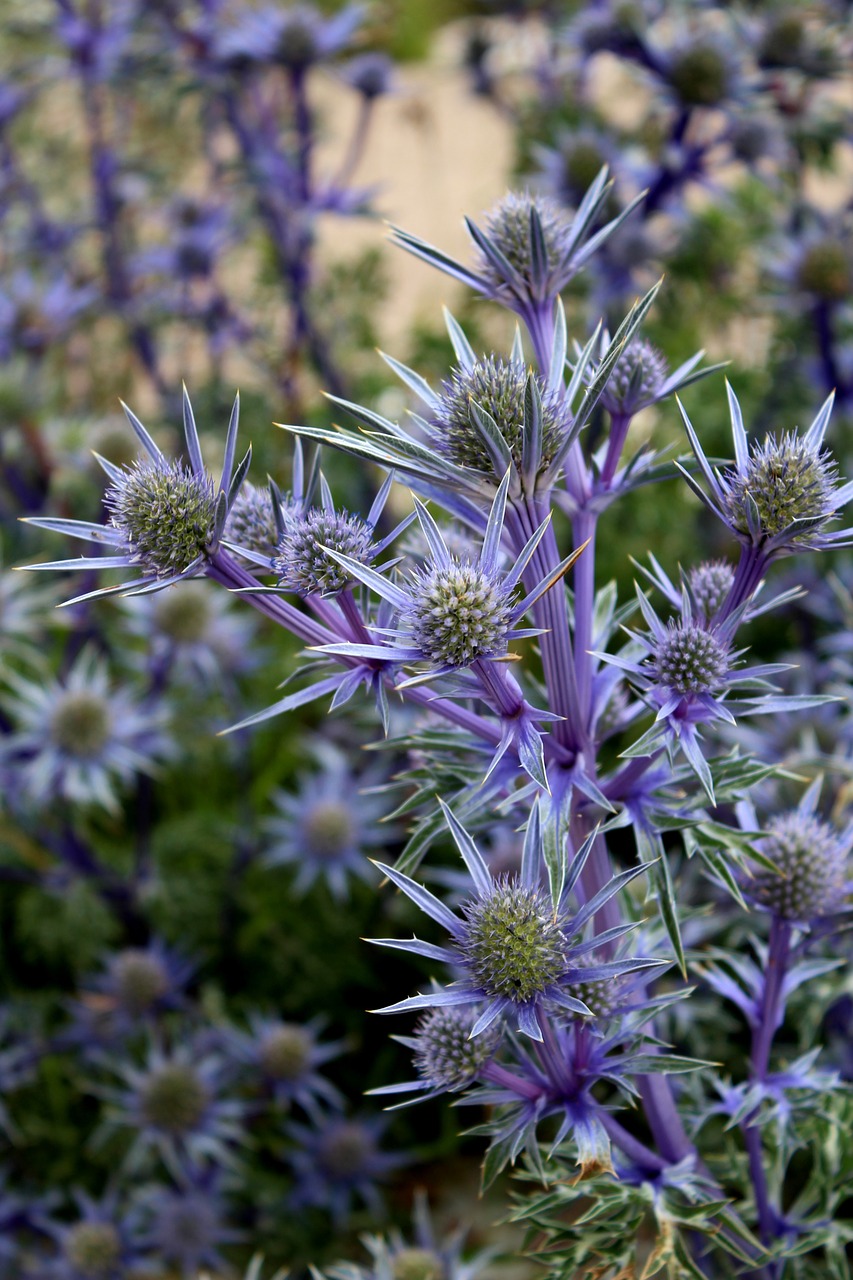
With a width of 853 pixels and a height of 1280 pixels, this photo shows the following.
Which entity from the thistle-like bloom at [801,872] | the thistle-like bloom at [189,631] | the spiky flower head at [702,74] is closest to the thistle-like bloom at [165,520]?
the thistle-like bloom at [801,872]

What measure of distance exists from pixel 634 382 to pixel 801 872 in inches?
21.2

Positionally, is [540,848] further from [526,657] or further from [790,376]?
[790,376]

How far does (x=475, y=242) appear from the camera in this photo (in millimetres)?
1067

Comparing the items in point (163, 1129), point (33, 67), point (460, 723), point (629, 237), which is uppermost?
point (33, 67)

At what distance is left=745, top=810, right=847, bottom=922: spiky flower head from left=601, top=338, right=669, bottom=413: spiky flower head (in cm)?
46

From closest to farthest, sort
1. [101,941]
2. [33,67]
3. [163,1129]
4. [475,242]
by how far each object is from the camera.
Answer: [475,242] → [163,1129] → [101,941] → [33,67]

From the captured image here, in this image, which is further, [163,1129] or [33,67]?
[33,67]

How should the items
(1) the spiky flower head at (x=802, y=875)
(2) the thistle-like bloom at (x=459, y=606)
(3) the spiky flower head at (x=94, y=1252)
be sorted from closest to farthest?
(2) the thistle-like bloom at (x=459, y=606)
(1) the spiky flower head at (x=802, y=875)
(3) the spiky flower head at (x=94, y=1252)

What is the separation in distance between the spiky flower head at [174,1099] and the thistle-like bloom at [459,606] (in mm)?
1316

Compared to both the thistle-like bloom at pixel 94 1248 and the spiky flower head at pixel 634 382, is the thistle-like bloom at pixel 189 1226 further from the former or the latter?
the spiky flower head at pixel 634 382

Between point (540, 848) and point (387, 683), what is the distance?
7.6 inches

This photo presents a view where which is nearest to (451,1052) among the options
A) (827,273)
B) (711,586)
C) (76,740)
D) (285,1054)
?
(711,586)

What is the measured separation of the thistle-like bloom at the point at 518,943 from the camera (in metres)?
0.91

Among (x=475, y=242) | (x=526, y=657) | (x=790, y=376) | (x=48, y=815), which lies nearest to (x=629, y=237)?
(x=790, y=376)
